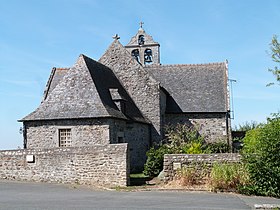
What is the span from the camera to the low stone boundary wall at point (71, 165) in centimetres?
1664

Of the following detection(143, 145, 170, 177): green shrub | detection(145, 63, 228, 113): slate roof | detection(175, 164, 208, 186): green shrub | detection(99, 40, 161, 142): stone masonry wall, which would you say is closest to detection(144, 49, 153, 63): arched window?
detection(145, 63, 228, 113): slate roof

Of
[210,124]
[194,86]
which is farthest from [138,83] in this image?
[210,124]

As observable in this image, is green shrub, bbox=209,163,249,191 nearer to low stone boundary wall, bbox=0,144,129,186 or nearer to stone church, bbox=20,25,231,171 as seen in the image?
low stone boundary wall, bbox=0,144,129,186

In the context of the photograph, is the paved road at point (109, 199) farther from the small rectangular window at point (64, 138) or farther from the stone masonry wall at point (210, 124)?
the stone masonry wall at point (210, 124)

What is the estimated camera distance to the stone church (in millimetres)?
21203

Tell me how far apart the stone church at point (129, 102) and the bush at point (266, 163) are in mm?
8299

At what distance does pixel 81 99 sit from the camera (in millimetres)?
21641

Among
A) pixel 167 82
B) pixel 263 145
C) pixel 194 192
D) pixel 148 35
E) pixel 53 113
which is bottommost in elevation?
pixel 194 192

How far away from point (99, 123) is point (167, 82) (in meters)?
11.6

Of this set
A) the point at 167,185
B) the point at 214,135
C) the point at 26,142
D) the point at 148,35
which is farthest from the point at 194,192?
the point at 148,35

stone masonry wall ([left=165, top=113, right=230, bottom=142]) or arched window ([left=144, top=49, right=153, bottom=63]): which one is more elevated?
arched window ([left=144, top=49, right=153, bottom=63])

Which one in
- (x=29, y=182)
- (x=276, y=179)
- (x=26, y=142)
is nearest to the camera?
(x=276, y=179)

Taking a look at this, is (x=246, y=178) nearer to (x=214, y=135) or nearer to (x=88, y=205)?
(x=88, y=205)

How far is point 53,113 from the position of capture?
70.5ft
